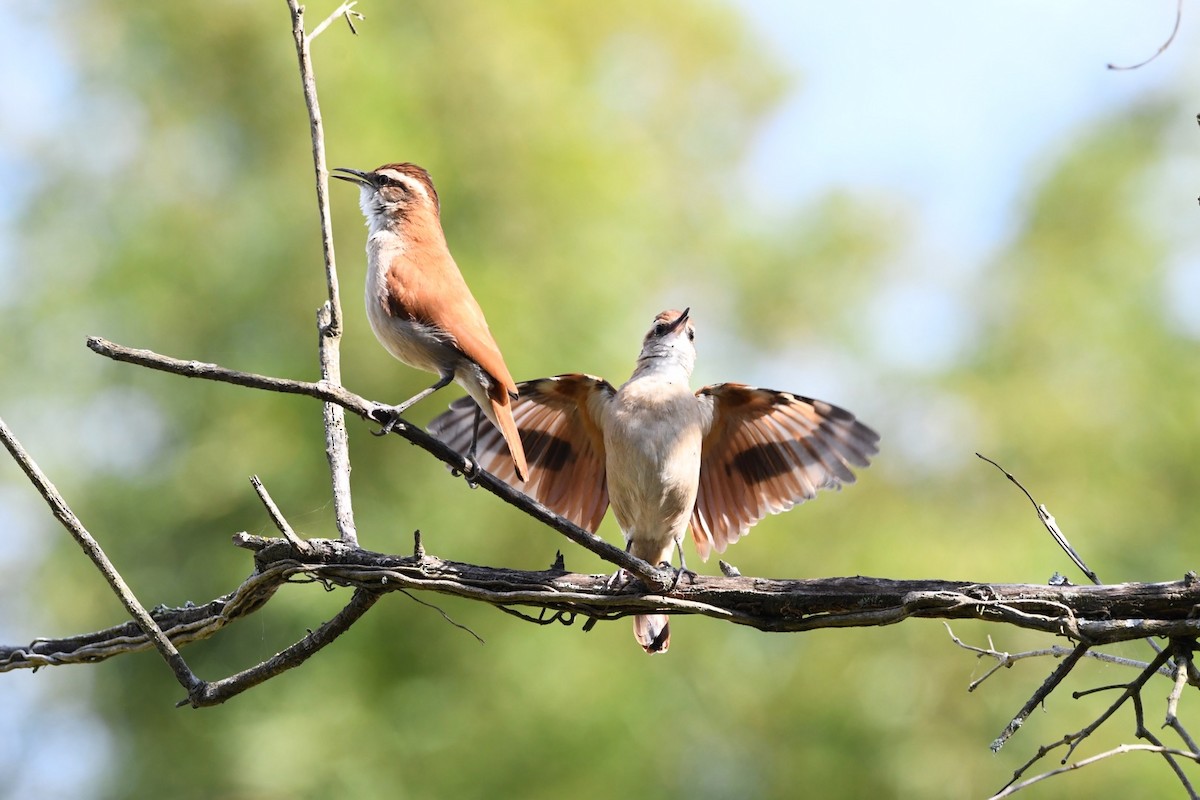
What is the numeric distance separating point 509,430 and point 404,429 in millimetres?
890

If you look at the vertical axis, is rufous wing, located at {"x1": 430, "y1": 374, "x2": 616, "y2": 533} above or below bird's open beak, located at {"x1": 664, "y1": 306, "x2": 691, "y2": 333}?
below

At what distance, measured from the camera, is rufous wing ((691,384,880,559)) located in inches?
177

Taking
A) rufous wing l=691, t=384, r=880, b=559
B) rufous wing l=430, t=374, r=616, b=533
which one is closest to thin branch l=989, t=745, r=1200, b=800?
rufous wing l=691, t=384, r=880, b=559

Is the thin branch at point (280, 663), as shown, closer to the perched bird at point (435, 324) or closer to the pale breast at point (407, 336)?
the perched bird at point (435, 324)

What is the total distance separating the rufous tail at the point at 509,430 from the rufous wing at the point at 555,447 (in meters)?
0.88

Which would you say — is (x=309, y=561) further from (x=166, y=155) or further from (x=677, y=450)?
(x=166, y=155)

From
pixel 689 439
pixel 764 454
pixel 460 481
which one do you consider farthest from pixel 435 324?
pixel 460 481

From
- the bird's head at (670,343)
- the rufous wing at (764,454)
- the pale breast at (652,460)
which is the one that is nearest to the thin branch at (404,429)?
the pale breast at (652,460)

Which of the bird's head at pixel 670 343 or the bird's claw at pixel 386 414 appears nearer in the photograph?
the bird's claw at pixel 386 414

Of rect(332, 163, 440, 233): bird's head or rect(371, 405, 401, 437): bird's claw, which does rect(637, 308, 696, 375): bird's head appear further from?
rect(371, 405, 401, 437): bird's claw

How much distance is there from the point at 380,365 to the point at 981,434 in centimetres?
684

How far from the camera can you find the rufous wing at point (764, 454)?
4.49 m

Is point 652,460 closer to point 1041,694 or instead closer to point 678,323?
point 678,323

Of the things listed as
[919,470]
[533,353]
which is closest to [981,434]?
[919,470]
